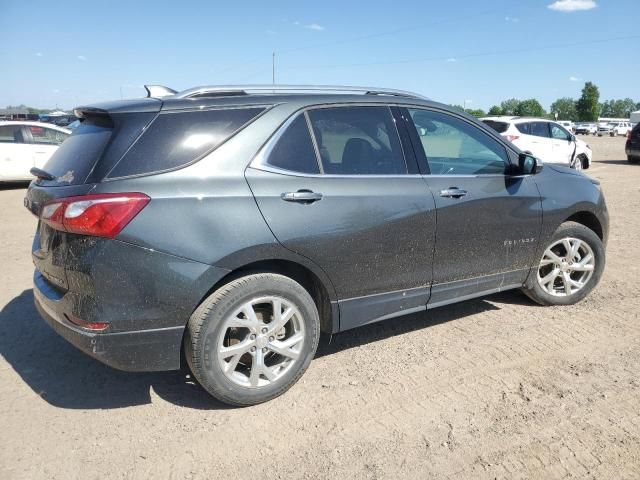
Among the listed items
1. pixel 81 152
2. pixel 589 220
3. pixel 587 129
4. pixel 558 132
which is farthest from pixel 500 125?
pixel 587 129

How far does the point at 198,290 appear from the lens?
277cm

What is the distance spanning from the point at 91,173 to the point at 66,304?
27.7 inches

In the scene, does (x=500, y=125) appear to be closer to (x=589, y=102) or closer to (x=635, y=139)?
(x=635, y=139)

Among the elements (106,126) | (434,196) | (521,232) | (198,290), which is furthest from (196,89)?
(521,232)

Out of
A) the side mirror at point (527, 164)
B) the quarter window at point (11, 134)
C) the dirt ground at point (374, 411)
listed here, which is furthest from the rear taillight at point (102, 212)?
the quarter window at point (11, 134)

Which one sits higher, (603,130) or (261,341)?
(261,341)

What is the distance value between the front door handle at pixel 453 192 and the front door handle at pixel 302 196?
100 cm

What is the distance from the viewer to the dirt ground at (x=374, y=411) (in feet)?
8.46

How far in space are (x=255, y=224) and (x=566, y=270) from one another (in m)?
3.01

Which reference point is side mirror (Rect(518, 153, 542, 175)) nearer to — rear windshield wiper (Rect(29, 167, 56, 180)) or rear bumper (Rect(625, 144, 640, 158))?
rear windshield wiper (Rect(29, 167, 56, 180))

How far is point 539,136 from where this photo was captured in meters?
14.6

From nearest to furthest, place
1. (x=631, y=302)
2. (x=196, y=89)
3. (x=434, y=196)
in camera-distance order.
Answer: (x=196, y=89) → (x=434, y=196) → (x=631, y=302)

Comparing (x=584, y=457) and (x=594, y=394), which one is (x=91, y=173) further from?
(x=594, y=394)

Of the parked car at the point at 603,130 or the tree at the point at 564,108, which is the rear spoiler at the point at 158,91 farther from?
the tree at the point at 564,108
